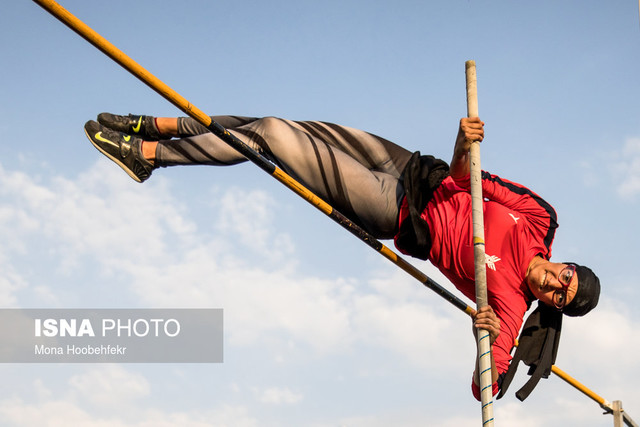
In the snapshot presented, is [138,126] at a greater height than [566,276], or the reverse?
[138,126]

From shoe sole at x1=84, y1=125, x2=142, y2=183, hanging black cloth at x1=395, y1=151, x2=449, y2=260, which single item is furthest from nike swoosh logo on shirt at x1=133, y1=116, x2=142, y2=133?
hanging black cloth at x1=395, y1=151, x2=449, y2=260

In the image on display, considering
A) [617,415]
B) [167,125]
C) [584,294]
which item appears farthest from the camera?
[617,415]

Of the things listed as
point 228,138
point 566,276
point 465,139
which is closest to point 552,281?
point 566,276

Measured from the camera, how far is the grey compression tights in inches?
176

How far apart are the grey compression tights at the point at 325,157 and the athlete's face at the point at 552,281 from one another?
885 mm

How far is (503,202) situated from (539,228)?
0.91 ft

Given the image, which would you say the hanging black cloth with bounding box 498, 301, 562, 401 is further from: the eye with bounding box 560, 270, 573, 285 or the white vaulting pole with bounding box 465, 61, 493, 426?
the white vaulting pole with bounding box 465, 61, 493, 426

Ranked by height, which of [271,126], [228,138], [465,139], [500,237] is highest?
[271,126]

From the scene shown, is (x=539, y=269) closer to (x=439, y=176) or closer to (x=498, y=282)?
(x=498, y=282)

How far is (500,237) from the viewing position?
478 centimetres

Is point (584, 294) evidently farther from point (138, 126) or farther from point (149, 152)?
point (138, 126)

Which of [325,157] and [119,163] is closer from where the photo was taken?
[119,163]

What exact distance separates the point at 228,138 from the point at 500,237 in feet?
5.86

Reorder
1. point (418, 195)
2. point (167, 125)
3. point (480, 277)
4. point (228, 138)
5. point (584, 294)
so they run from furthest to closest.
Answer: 1. point (584, 294)
2. point (418, 195)
3. point (167, 125)
4. point (480, 277)
5. point (228, 138)
